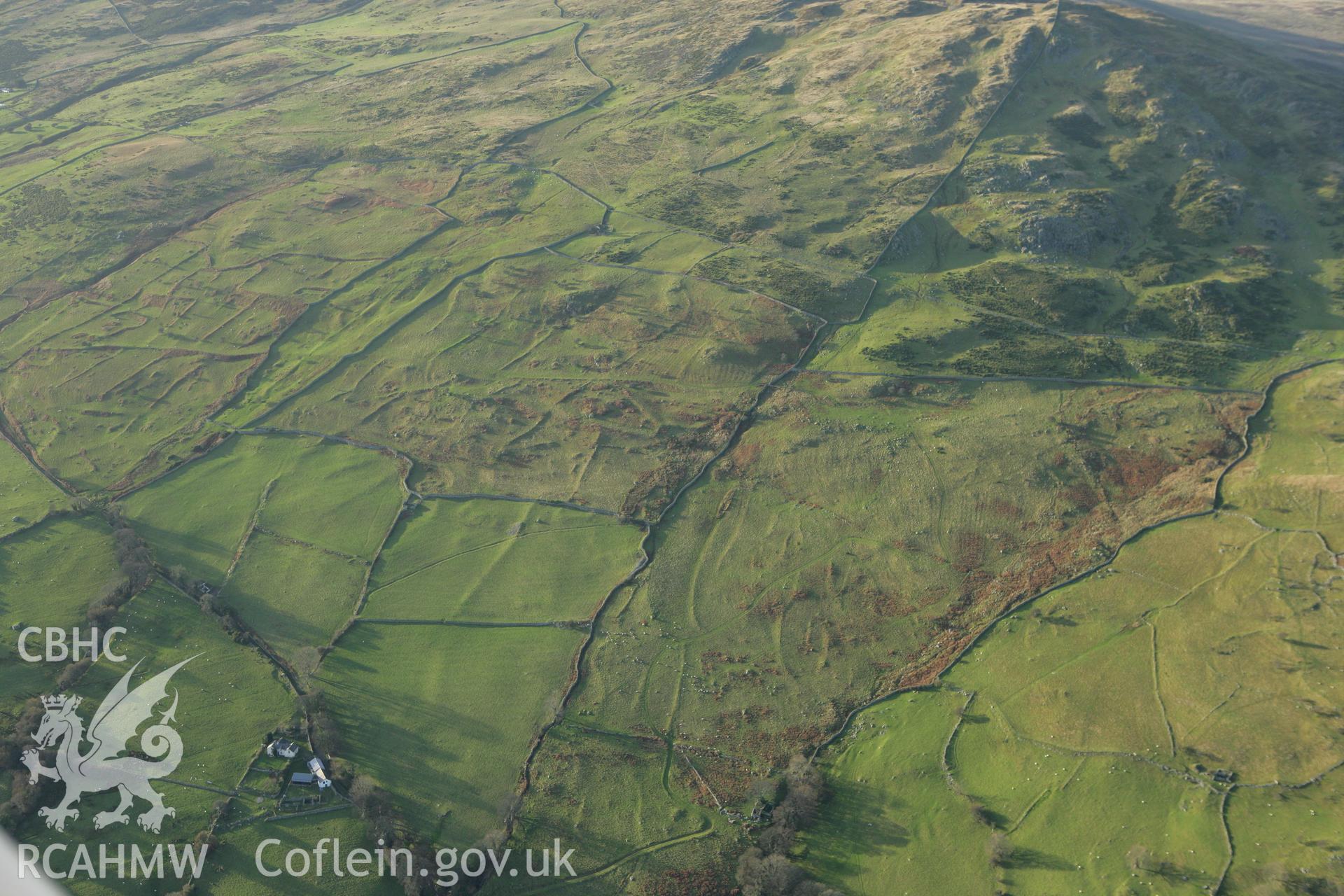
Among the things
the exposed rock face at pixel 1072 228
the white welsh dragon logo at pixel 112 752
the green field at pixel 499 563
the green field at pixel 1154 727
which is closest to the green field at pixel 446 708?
the green field at pixel 499 563

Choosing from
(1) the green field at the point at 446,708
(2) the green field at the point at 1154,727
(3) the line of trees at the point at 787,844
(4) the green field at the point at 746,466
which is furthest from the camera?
(1) the green field at the point at 446,708

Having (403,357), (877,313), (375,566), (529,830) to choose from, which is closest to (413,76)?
(403,357)

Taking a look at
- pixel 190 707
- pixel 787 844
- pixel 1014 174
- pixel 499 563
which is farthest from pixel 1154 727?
pixel 1014 174

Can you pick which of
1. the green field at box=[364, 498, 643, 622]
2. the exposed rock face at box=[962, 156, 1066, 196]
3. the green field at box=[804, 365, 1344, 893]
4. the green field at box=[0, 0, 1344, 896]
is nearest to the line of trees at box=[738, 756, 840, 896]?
the green field at box=[0, 0, 1344, 896]

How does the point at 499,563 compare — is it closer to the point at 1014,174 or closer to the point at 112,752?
the point at 112,752

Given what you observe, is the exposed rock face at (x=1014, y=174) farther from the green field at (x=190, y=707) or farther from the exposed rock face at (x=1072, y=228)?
the green field at (x=190, y=707)

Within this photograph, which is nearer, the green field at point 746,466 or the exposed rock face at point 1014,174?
the green field at point 746,466

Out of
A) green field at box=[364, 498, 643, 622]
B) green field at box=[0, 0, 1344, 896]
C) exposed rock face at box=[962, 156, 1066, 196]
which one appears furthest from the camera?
exposed rock face at box=[962, 156, 1066, 196]

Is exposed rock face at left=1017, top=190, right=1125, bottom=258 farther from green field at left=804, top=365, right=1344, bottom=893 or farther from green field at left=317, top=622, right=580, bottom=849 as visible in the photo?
green field at left=317, top=622, right=580, bottom=849

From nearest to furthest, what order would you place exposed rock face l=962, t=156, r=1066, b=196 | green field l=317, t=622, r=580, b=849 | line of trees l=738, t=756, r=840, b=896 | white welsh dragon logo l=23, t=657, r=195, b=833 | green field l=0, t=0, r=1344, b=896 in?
line of trees l=738, t=756, r=840, b=896 < white welsh dragon logo l=23, t=657, r=195, b=833 < green field l=0, t=0, r=1344, b=896 < green field l=317, t=622, r=580, b=849 < exposed rock face l=962, t=156, r=1066, b=196
